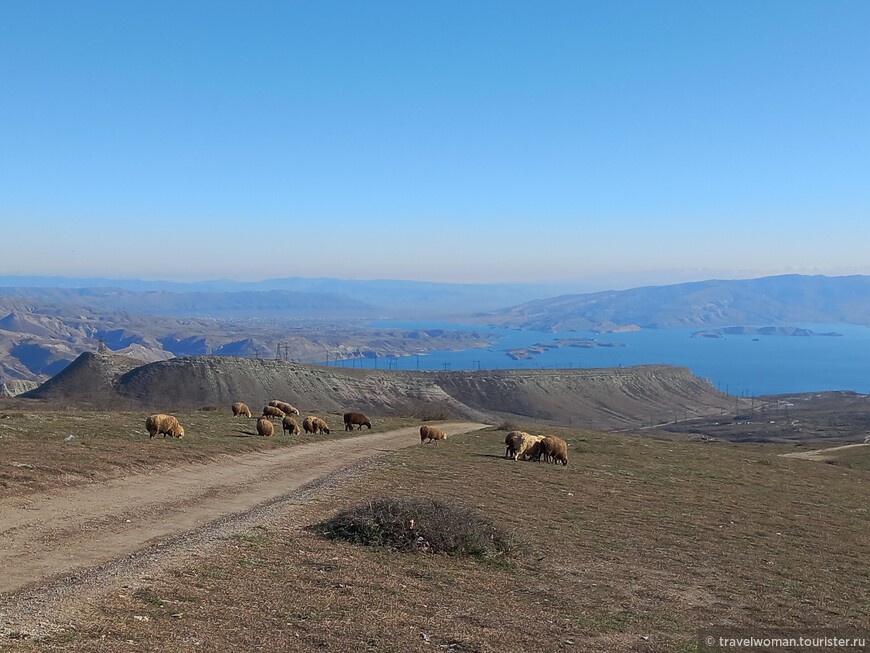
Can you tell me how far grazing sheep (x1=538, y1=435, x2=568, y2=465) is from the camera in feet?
90.4

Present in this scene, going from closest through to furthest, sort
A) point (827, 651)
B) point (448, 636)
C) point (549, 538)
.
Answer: point (448, 636)
point (827, 651)
point (549, 538)

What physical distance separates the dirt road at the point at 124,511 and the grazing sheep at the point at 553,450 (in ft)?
29.4

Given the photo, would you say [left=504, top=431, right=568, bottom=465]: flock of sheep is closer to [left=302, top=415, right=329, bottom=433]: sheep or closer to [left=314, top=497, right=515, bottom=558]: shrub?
[left=302, top=415, right=329, bottom=433]: sheep

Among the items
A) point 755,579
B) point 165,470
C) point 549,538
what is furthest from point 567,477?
point 165,470

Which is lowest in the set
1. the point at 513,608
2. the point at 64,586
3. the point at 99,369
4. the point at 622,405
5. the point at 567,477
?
the point at 622,405

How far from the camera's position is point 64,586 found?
8727 millimetres

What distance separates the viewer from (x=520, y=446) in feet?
90.7

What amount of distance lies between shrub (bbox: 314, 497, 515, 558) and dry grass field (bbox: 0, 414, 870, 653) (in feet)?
0.80

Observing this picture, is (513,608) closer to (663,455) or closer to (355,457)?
(355,457)

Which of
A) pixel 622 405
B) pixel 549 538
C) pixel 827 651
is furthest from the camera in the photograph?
pixel 622 405

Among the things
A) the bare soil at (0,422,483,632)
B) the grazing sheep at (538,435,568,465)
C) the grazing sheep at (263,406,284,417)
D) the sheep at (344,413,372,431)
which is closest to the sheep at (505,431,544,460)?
the grazing sheep at (538,435,568,465)

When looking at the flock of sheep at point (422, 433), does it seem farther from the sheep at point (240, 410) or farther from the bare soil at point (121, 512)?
the bare soil at point (121, 512)

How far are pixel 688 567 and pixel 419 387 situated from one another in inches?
4887

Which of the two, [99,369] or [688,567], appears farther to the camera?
[99,369]
